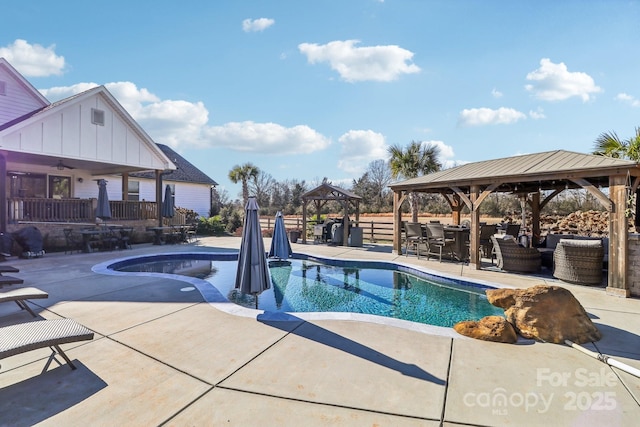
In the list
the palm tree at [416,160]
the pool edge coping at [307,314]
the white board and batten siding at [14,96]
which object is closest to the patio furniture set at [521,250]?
the pool edge coping at [307,314]

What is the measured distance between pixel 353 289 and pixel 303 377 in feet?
16.2

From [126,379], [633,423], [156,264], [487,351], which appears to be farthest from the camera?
[156,264]

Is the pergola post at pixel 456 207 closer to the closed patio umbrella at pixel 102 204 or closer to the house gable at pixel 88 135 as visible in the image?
the house gable at pixel 88 135

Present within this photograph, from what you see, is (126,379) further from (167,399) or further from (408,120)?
(408,120)

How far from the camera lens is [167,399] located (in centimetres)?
282

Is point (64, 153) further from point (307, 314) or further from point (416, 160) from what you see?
point (416, 160)

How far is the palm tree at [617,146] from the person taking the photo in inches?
393

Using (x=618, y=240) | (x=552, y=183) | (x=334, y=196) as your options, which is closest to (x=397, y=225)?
A: (x=334, y=196)

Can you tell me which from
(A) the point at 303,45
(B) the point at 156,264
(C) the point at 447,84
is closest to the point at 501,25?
(C) the point at 447,84

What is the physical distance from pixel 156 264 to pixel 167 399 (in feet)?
30.3

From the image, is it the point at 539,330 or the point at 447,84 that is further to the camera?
the point at 447,84

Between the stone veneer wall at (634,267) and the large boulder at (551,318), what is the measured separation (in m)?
3.23

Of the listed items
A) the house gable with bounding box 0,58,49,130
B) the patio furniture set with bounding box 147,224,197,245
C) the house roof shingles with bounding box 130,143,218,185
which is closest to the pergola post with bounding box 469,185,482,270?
the patio furniture set with bounding box 147,224,197,245

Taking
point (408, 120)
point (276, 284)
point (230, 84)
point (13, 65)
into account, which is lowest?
point (276, 284)
